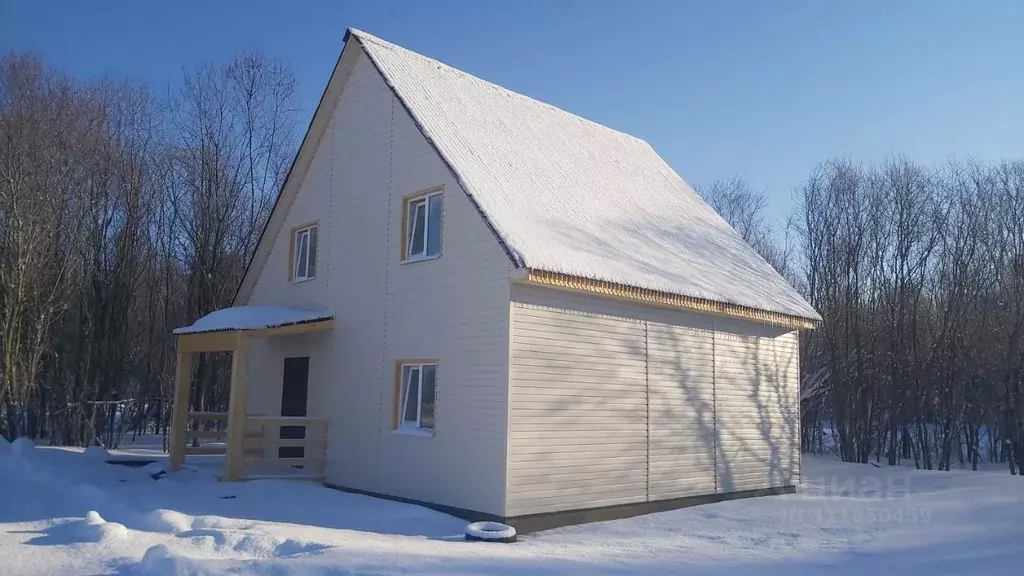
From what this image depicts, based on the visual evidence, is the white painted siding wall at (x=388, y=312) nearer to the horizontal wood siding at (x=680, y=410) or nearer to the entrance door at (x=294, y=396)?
the entrance door at (x=294, y=396)

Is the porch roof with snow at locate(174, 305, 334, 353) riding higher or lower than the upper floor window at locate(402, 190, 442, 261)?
lower

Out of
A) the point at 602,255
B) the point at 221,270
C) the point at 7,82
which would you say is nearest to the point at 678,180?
the point at 602,255

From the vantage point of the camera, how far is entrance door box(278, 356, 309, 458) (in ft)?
46.8

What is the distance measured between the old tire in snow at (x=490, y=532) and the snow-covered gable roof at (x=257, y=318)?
17.1 ft

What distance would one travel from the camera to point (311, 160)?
1496 cm

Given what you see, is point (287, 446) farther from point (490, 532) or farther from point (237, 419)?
point (490, 532)

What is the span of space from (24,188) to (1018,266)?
26.8 m

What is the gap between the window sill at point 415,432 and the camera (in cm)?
1109

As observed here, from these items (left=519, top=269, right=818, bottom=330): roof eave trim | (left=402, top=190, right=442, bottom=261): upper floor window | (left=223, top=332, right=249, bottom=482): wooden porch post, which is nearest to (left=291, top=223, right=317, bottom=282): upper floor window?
(left=223, top=332, right=249, bottom=482): wooden porch post

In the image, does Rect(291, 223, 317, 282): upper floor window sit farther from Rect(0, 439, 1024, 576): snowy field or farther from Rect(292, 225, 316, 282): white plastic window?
Rect(0, 439, 1024, 576): snowy field

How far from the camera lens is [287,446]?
13.1 meters

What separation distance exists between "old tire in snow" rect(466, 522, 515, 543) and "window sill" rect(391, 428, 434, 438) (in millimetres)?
2085

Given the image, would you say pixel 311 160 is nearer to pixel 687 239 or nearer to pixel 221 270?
pixel 687 239

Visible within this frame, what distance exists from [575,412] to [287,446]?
5.39 meters
